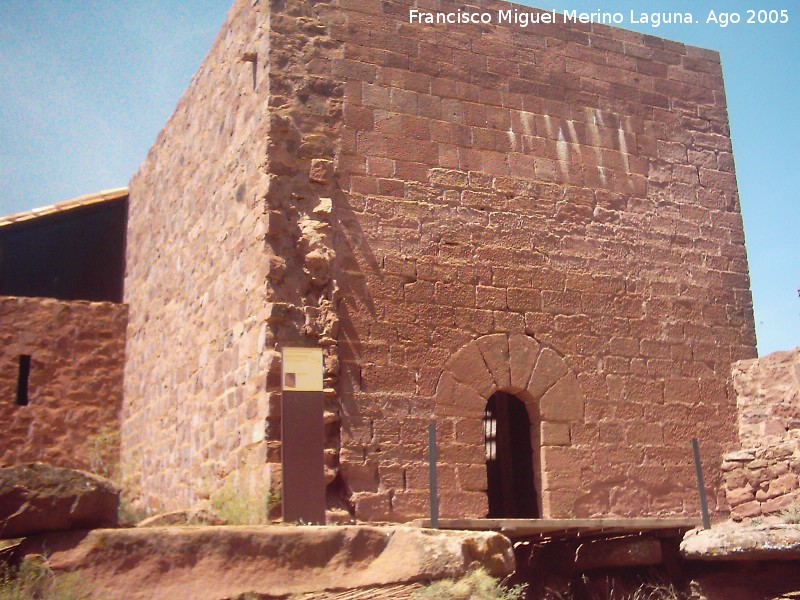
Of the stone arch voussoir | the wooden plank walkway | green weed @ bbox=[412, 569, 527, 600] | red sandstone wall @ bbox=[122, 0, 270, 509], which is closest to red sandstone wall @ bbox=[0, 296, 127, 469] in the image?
red sandstone wall @ bbox=[122, 0, 270, 509]

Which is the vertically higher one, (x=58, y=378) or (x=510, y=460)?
(x=58, y=378)

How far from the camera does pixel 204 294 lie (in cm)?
873

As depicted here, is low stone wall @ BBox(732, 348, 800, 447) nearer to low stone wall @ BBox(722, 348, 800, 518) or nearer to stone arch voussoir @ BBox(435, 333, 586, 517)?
low stone wall @ BBox(722, 348, 800, 518)

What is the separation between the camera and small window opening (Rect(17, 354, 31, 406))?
34.7 feet

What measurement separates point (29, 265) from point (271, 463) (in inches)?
242

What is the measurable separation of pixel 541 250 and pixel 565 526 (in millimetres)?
2670

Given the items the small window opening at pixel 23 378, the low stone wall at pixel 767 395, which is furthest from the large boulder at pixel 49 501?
the small window opening at pixel 23 378

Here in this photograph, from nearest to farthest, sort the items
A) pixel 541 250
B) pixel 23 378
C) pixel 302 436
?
pixel 302 436 → pixel 541 250 → pixel 23 378

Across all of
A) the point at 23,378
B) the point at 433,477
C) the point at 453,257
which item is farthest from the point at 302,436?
the point at 23,378

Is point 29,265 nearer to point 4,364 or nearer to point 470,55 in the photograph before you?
point 4,364

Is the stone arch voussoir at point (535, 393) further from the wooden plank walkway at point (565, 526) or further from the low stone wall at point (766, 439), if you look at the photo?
the low stone wall at point (766, 439)

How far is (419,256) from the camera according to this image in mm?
7957

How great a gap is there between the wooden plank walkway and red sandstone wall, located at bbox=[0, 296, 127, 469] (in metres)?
5.19

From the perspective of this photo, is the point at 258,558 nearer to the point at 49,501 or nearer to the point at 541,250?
the point at 49,501
